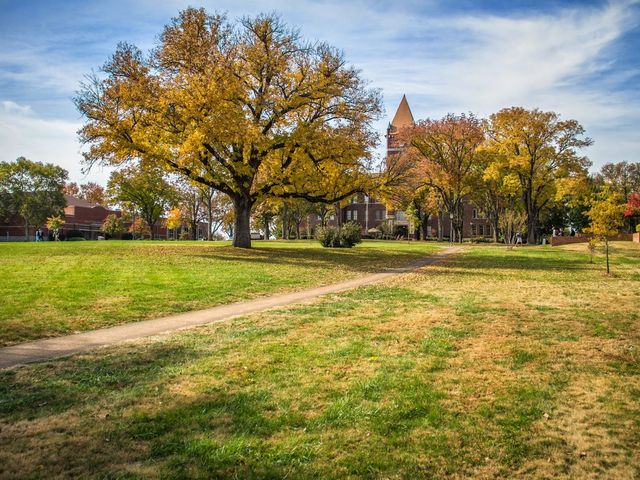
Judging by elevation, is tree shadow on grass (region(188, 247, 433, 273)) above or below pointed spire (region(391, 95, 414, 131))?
below

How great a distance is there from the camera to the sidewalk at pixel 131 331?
7.07 m

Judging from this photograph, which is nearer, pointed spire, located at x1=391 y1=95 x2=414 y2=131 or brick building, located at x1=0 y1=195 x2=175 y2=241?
brick building, located at x1=0 y1=195 x2=175 y2=241

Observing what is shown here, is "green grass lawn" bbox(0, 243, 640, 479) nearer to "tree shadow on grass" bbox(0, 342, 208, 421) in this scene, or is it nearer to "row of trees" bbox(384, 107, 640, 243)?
"tree shadow on grass" bbox(0, 342, 208, 421)

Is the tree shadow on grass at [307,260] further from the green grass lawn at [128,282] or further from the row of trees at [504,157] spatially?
the row of trees at [504,157]

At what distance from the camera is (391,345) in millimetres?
7570

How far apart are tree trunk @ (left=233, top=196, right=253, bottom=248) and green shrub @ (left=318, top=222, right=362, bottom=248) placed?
6.97m

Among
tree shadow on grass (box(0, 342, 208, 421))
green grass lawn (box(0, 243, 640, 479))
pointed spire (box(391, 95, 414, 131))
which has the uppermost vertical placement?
pointed spire (box(391, 95, 414, 131))

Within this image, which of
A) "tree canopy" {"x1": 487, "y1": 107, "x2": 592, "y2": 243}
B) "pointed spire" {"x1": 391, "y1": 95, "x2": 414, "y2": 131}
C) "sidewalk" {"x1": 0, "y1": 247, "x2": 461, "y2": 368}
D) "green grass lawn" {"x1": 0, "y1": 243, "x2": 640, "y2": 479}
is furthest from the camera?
"pointed spire" {"x1": 391, "y1": 95, "x2": 414, "y2": 131}

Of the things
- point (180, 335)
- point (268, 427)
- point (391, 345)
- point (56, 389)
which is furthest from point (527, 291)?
point (56, 389)

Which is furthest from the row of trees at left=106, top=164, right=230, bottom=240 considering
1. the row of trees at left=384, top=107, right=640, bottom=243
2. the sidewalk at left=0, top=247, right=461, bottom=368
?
the sidewalk at left=0, top=247, right=461, bottom=368

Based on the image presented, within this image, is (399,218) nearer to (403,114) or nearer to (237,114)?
(403,114)

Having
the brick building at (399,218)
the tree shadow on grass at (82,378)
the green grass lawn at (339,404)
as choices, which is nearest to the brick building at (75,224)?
the brick building at (399,218)

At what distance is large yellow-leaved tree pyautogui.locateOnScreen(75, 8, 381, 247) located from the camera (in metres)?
23.9

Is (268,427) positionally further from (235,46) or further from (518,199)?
(518,199)
